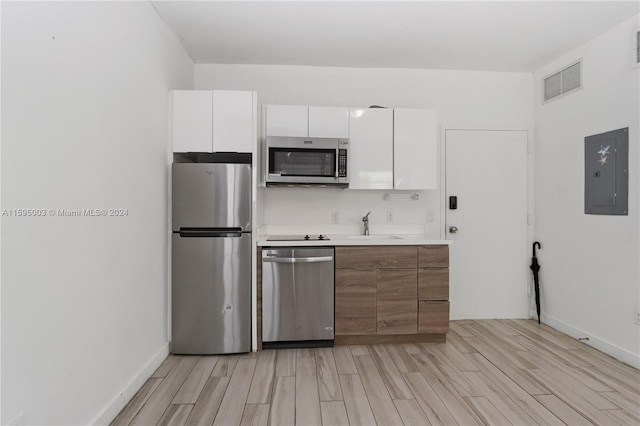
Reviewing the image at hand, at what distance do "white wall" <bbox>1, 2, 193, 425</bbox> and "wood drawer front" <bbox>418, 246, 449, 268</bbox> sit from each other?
7.19ft

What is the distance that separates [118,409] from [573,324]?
12.4 feet

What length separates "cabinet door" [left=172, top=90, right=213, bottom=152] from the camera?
9.07 feet

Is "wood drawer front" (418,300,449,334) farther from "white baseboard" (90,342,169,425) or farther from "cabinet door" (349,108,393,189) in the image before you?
"white baseboard" (90,342,169,425)

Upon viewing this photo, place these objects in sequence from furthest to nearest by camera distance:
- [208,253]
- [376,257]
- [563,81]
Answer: [563,81], [376,257], [208,253]

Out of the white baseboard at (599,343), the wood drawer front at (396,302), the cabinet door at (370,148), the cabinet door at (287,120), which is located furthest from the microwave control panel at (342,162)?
the white baseboard at (599,343)

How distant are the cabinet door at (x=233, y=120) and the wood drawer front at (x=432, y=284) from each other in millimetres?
1876

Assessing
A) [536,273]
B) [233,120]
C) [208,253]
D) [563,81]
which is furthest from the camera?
[536,273]

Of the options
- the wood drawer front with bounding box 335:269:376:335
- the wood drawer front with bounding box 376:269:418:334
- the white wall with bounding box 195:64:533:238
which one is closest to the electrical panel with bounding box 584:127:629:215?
the white wall with bounding box 195:64:533:238

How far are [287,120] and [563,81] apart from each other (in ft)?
8.97

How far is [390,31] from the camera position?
280 cm

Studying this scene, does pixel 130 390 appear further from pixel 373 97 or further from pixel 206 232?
pixel 373 97

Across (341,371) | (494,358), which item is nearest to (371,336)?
(341,371)

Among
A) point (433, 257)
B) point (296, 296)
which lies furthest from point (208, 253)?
point (433, 257)

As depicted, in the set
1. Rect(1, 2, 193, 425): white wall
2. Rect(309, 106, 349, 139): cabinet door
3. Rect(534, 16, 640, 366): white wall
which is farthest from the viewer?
Rect(309, 106, 349, 139): cabinet door
